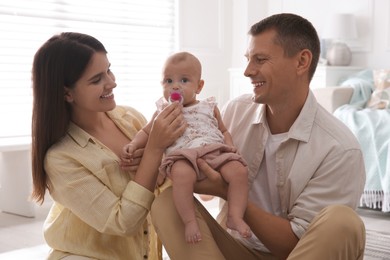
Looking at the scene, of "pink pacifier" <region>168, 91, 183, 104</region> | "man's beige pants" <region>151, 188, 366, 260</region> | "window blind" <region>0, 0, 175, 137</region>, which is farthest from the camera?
"window blind" <region>0, 0, 175, 137</region>

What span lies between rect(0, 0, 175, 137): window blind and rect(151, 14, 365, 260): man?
8.68ft

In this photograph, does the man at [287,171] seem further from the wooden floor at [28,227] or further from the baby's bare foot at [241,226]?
the wooden floor at [28,227]

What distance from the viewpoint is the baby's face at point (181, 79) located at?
1781 mm

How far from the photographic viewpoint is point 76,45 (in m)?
1.69

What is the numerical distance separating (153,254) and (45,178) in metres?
0.46

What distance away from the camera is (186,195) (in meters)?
1.56

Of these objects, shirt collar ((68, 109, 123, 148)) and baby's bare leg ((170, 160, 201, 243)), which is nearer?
baby's bare leg ((170, 160, 201, 243))

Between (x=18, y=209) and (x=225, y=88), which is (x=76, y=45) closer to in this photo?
(x=18, y=209)

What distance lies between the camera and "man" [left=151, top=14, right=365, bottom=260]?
4.81 ft

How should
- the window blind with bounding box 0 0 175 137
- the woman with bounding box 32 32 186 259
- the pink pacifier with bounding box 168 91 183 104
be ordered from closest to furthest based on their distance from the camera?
1. the woman with bounding box 32 32 186 259
2. the pink pacifier with bounding box 168 91 183 104
3. the window blind with bounding box 0 0 175 137

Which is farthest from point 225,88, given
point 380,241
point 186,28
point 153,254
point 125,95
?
point 153,254

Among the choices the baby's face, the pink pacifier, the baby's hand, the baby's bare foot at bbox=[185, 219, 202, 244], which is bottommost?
the baby's bare foot at bbox=[185, 219, 202, 244]

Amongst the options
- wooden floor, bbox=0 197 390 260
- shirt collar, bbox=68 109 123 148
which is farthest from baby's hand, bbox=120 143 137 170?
wooden floor, bbox=0 197 390 260

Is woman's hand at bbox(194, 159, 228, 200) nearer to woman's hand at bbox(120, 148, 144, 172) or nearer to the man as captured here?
the man
